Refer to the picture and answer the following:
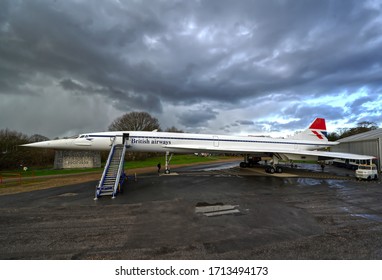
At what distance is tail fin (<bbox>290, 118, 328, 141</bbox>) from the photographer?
22.6 metres

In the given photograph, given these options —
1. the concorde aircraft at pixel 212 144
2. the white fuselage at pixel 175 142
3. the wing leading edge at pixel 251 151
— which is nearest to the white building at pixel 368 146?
the white fuselage at pixel 175 142

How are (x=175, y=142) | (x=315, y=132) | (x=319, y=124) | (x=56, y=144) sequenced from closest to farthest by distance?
(x=56, y=144), (x=175, y=142), (x=315, y=132), (x=319, y=124)

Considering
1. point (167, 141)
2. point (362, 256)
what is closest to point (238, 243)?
point (362, 256)

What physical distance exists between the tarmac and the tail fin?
14335 mm

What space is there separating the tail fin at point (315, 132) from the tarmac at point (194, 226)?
1434cm

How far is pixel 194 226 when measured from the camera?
5.76m

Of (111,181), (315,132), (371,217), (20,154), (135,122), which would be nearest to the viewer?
(371,217)

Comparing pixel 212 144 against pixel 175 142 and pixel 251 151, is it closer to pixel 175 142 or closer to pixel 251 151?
pixel 175 142

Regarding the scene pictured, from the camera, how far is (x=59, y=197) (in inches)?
398

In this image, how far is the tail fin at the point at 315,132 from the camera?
22641 millimetres

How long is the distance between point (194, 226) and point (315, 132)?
22.8 m

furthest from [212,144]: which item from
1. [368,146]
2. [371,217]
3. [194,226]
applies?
[368,146]

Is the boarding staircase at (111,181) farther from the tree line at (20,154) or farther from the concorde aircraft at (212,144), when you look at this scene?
the tree line at (20,154)

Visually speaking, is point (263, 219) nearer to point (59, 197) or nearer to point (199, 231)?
point (199, 231)
